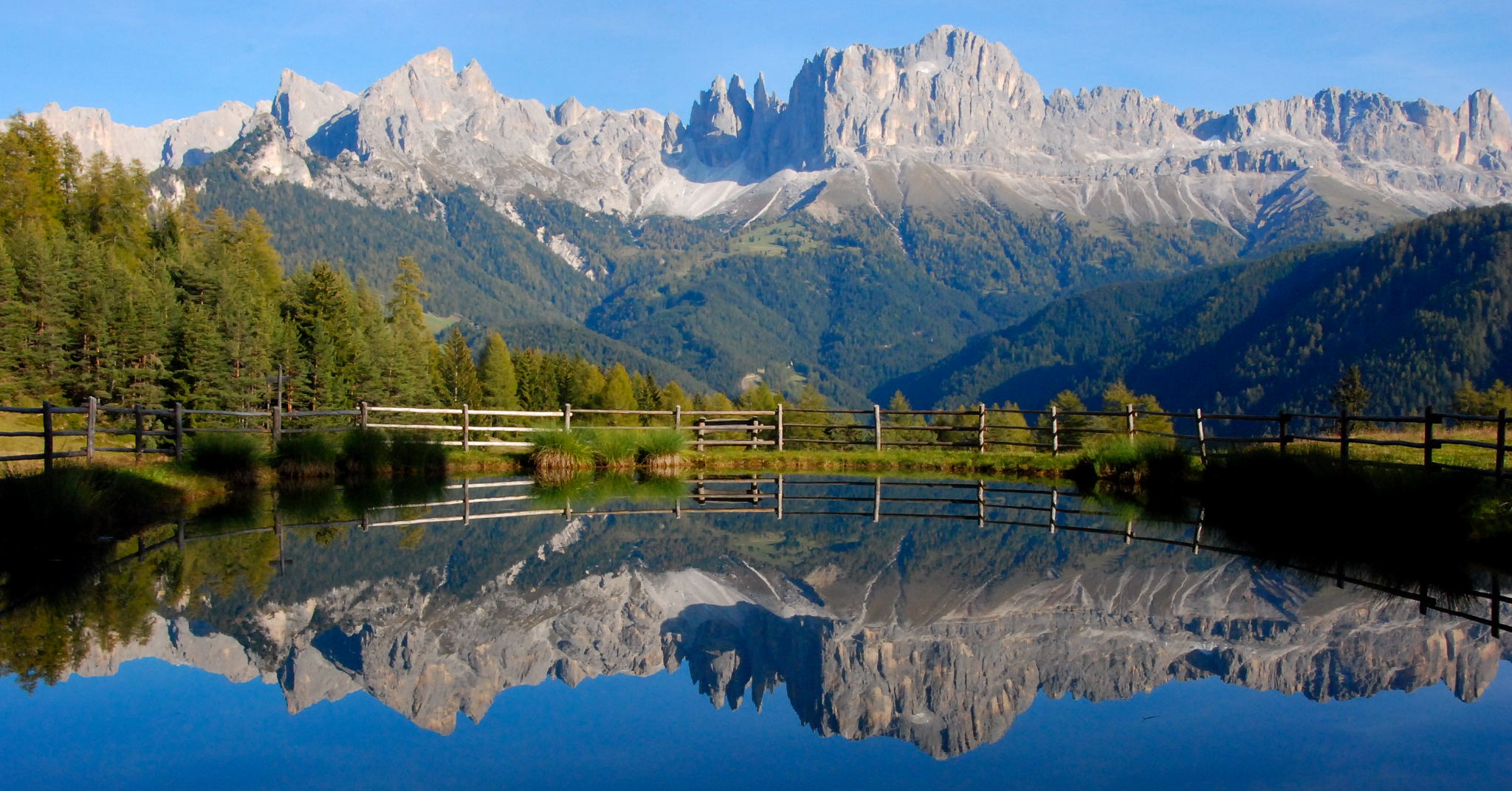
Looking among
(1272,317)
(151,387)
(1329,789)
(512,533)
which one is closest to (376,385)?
(151,387)

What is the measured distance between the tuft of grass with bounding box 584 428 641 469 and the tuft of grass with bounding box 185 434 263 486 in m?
7.81

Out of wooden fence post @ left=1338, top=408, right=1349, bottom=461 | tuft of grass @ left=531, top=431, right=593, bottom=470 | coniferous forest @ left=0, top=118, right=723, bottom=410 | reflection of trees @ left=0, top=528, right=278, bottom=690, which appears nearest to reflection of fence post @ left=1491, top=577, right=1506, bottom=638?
wooden fence post @ left=1338, top=408, right=1349, bottom=461

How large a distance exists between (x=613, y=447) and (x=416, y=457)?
4.65 meters

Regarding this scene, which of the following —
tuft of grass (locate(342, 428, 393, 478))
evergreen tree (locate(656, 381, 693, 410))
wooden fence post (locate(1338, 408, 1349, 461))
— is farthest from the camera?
evergreen tree (locate(656, 381, 693, 410))

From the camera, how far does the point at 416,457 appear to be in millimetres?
26234

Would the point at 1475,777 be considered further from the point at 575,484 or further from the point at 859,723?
the point at 575,484

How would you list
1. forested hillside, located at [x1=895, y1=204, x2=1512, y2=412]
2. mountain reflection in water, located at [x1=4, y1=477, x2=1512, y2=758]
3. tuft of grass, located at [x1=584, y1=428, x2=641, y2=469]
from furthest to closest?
forested hillside, located at [x1=895, y1=204, x2=1512, y2=412], tuft of grass, located at [x1=584, y1=428, x2=641, y2=469], mountain reflection in water, located at [x1=4, y1=477, x2=1512, y2=758]

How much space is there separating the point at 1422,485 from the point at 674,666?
37.0ft

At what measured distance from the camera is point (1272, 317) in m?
192

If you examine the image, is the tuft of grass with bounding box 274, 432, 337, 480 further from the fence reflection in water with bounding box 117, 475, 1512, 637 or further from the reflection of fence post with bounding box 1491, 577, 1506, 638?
the reflection of fence post with bounding box 1491, 577, 1506, 638

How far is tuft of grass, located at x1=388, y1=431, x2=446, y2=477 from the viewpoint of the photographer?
2594cm

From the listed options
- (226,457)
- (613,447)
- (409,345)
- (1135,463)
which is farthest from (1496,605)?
(409,345)

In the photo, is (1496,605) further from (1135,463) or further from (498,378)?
(498,378)

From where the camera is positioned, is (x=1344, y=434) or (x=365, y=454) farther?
(x=365, y=454)
